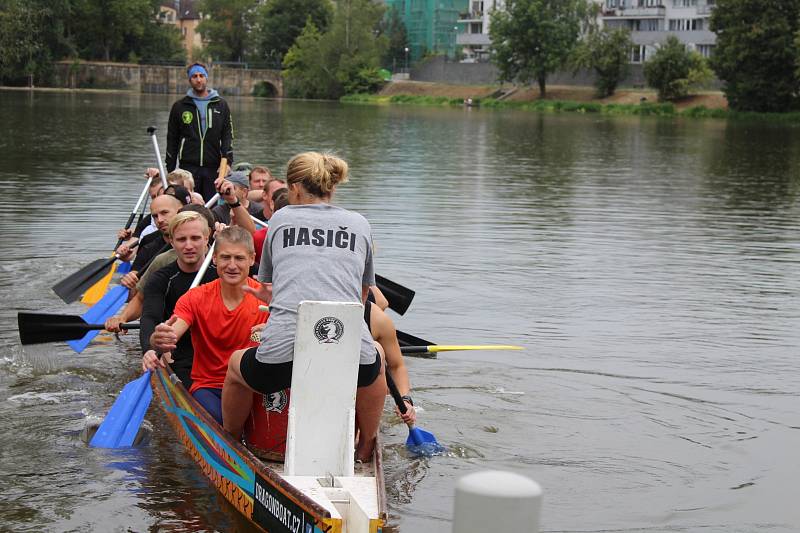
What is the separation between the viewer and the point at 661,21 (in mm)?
106312

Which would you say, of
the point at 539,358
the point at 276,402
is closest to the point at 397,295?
the point at 539,358

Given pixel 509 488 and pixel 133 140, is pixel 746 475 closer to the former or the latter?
pixel 509 488

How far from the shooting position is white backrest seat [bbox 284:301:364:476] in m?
5.61

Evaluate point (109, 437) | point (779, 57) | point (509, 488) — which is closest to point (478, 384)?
point (109, 437)

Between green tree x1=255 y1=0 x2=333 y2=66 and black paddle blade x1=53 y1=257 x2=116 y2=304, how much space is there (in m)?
119

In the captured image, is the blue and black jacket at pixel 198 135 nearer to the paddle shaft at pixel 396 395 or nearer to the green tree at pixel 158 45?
the paddle shaft at pixel 396 395

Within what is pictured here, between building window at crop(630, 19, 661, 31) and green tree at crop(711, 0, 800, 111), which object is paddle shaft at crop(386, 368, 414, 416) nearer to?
green tree at crop(711, 0, 800, 111)

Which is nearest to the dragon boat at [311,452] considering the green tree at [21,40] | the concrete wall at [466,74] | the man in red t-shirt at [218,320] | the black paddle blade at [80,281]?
the man in red t-shirt at [218,320]

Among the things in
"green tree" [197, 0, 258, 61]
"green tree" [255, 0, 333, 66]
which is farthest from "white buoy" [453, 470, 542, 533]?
"green tree" [197, 0, 258, 61]

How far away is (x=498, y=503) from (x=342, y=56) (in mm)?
107096

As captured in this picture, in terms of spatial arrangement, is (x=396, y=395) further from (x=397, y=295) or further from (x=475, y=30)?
(x=475, y=30)

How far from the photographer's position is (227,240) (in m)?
6.46

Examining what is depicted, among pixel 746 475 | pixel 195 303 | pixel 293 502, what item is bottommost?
pixel 746 475

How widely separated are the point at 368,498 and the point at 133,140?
102 ft
